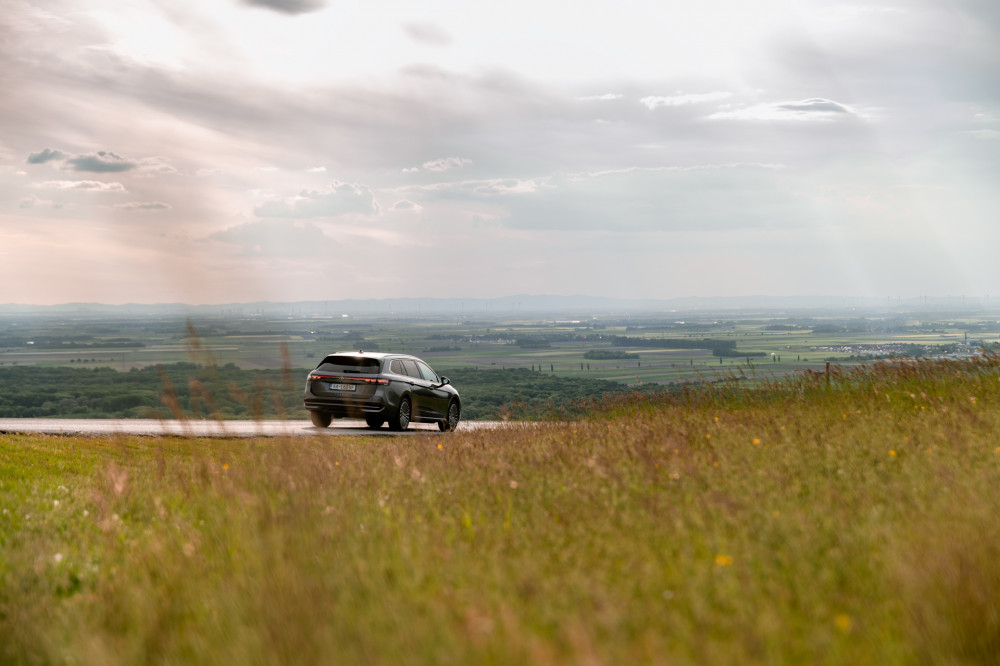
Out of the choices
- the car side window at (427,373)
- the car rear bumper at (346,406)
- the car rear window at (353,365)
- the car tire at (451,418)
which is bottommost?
the car tire at (451,418)

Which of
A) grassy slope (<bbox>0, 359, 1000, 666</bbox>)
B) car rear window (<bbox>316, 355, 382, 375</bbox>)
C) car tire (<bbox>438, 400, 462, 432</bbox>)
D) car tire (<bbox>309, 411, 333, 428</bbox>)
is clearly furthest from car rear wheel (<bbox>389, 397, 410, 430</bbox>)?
grassy slope (<bbox>0, 359, 1000, 666</bbox>)

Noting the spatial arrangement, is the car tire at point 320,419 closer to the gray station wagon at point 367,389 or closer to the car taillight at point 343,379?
the gray station wagon at point 367,389

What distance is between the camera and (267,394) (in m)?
7.42

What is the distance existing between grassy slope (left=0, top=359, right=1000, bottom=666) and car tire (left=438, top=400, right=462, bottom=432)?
1182cm

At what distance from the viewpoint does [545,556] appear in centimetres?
525

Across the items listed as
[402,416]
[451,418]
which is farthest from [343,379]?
[451,418]

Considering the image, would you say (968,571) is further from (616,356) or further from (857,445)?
(616,356)

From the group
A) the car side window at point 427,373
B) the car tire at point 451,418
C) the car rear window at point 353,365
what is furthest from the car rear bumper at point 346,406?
the car tire at point 451,418

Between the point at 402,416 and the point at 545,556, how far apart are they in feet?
48.3

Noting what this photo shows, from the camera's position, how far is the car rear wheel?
1958 centimetres

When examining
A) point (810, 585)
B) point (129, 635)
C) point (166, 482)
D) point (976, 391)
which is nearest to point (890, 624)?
point (810, 585)

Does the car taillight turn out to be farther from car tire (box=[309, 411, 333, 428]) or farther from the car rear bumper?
car tire (box=[309, 411, 333, 428])

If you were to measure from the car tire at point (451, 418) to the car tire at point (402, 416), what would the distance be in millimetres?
1680

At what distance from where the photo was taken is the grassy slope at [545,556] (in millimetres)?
3959
